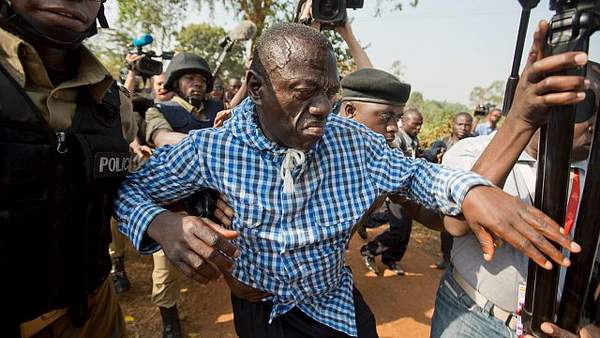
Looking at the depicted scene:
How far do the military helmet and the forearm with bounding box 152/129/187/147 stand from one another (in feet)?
2.93

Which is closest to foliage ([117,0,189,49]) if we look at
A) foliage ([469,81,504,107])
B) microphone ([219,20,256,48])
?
microphone ([219,20,256,48])

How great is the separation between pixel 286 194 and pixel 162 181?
1.58 feet

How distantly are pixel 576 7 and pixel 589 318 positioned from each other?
1.11 metres

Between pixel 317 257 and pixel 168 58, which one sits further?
pixel 168 58

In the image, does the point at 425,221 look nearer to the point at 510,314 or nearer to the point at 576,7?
the point at 510,314

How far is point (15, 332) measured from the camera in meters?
1.27

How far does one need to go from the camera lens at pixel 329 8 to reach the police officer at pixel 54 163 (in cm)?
163

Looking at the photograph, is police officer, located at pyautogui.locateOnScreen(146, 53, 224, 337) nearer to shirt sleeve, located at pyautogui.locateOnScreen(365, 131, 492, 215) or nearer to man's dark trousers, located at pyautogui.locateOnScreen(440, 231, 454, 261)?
shirt sleeve, located at pyautogui.locateOnScreen(365, 131, 492, 215)

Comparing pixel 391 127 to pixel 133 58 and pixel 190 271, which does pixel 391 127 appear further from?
pixel 133 58

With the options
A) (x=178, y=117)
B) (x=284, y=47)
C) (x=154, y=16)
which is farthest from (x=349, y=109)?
(x=154, y=16)

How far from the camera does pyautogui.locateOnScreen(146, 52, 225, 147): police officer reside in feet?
11.2

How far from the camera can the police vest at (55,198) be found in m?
1.19

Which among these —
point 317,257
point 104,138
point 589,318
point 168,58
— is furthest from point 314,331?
point 168,58

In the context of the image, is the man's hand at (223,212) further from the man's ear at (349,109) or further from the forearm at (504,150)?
the man's ear at (349,109)
